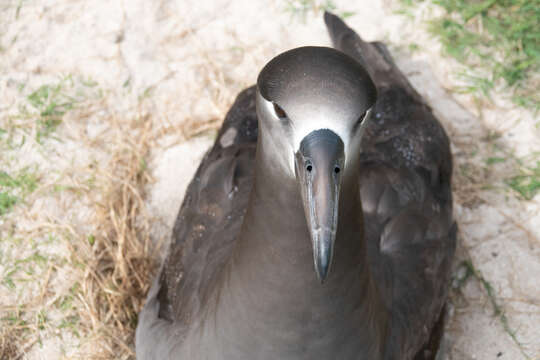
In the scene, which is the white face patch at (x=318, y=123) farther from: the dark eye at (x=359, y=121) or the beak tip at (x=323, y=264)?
the beak tip at (x=323, y=264)

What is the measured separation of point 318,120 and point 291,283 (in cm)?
52

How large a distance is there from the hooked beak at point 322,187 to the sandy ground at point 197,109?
179 centimetres

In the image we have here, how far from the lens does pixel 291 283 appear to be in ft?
6.00

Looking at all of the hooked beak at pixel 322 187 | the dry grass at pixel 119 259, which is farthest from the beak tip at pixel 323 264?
the dry grass at pixel 119 259

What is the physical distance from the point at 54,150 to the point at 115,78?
0.60 metres

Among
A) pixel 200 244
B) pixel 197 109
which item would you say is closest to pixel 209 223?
pixel 200 244

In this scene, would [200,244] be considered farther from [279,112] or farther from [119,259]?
[279,112]

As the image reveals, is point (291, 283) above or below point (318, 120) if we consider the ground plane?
below

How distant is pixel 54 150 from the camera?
372 cm

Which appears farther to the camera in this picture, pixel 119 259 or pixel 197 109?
pixel 197 109

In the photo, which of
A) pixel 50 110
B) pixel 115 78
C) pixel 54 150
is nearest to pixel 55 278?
pixel 54 150

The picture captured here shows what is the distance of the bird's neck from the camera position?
1.77 metres

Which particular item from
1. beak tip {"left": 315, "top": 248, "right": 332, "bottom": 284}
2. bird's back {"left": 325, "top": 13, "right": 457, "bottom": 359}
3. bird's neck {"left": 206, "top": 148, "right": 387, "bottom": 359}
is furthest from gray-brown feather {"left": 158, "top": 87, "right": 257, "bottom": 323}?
beak tip {"left": 315, "top": 248, "right": 332, "bottom": 284}

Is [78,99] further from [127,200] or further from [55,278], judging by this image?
[55,278]
